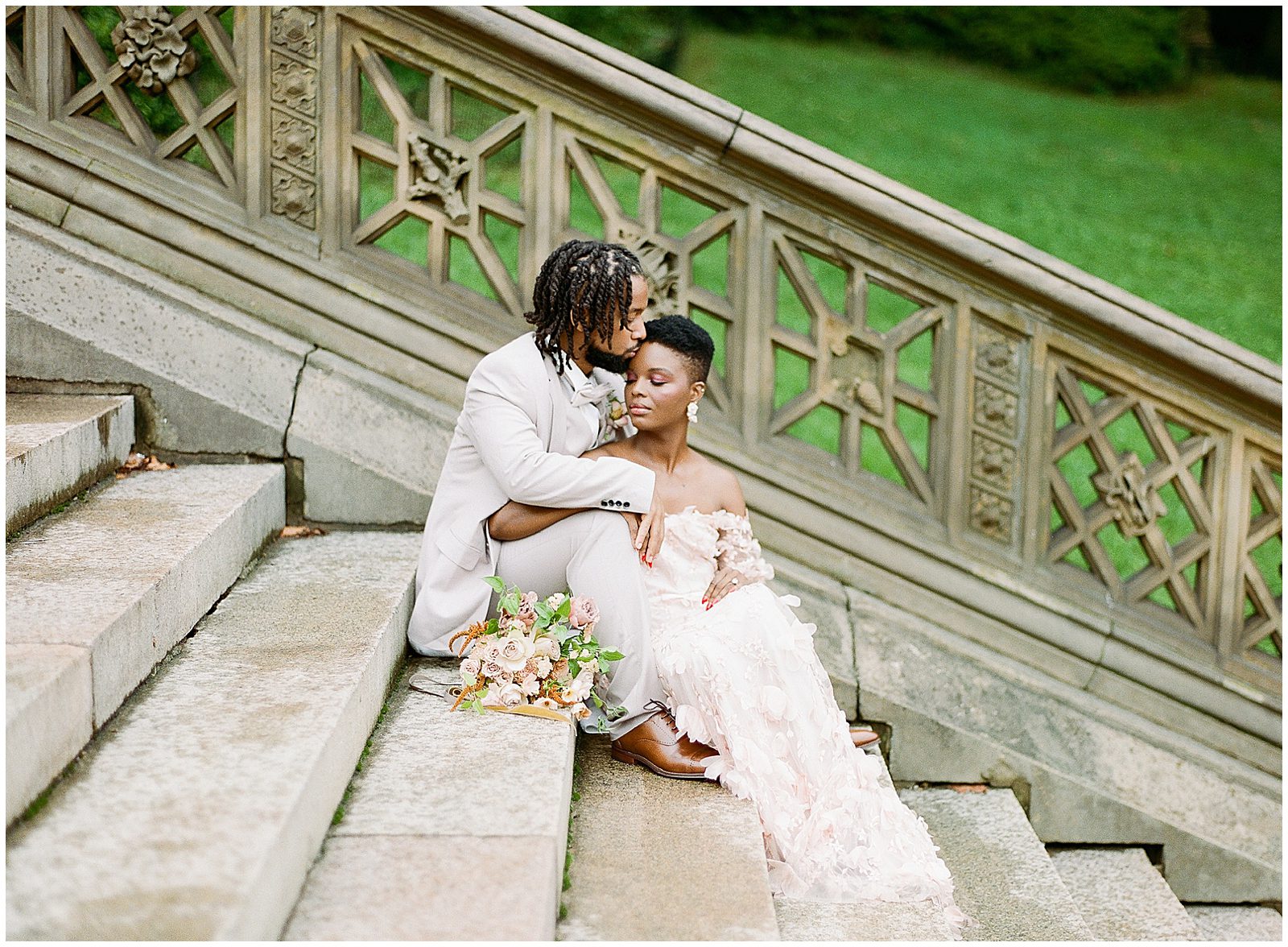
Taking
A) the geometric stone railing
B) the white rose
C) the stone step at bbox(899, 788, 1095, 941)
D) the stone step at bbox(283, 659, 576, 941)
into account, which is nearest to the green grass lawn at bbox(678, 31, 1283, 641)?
the geometric stone railing

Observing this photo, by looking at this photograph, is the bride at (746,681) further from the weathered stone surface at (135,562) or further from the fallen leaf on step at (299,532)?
the fallen leaf on step at (299,532)

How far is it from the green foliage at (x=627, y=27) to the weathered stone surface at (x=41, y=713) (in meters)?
9.70

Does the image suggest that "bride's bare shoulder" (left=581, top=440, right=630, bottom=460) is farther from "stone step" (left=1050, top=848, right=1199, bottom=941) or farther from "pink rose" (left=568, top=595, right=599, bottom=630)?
"stone step" (left=1050, top=848, right=1199, bottom=941)

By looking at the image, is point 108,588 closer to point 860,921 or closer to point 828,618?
point 860,921

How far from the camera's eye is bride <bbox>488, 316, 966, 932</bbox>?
354 cm

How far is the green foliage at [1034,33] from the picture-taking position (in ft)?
56.2

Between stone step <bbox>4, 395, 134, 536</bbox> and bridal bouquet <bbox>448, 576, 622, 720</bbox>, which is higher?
stone step <bbox>4, 395, 134, 536</bbox>

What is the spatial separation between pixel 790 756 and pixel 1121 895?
5.42 feet

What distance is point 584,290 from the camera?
378 centimetres

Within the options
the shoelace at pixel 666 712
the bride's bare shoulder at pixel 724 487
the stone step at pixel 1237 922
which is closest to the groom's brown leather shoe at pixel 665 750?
the shoelace at pixel 666 712

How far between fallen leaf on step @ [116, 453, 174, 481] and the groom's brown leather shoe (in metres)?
2.03

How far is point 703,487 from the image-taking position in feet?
12.9

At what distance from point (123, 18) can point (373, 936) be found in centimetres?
354

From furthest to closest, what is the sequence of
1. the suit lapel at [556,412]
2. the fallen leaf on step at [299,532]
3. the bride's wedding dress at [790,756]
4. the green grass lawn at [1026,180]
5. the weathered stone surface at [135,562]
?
the green grass lawn at [1026,180], the fallen leaf on step at [299,532], the suit lapel at [556,412], the bride's wedding dress at [790,756], the weathered stone surface at [135,562]
